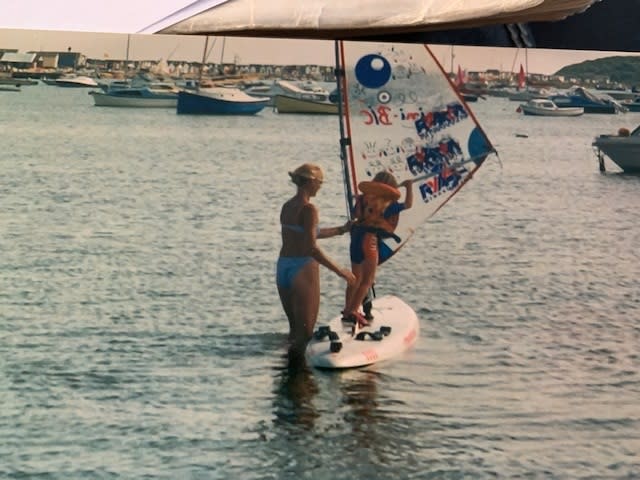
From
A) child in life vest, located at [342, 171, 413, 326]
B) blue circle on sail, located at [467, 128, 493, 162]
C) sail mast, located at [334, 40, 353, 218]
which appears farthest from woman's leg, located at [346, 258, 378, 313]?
blue circle on sail, located at [467, 128, 493, 162]

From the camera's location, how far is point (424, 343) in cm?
277

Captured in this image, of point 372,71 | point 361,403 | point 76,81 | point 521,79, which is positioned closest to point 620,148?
point 521,79

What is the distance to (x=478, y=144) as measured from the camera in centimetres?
287

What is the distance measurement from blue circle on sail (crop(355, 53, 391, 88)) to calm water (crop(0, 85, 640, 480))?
0.12 m

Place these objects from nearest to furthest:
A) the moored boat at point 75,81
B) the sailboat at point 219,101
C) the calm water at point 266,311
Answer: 1. the calm water at point 266,311
2. the moored boat at point 75,81
3. the sailboat at point 219,101

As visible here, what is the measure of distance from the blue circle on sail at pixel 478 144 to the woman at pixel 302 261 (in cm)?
33

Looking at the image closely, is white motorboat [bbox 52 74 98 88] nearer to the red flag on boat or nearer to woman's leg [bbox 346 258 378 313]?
woman's leg [bbox 346 258 378 313]

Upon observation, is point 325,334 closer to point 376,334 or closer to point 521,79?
point 376,334

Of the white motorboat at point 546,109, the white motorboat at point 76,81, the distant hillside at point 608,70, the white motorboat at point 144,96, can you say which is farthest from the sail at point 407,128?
the white motorboat at point 76,81

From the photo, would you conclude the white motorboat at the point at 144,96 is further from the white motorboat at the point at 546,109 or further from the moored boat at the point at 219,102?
the white motorboat at the point at 546,109

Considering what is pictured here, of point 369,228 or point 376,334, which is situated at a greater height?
point 369,228

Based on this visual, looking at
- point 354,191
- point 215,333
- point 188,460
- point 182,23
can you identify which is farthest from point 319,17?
point 188,460

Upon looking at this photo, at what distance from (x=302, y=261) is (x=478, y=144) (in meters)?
0.46

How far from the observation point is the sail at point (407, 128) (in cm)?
280
